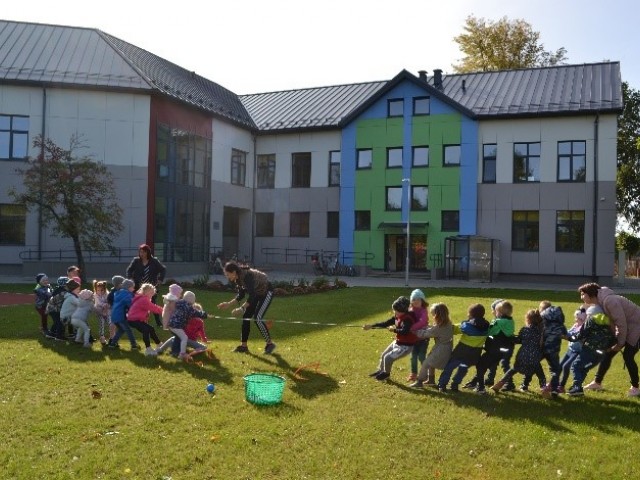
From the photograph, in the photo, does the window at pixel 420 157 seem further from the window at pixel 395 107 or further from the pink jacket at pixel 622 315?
the pink jacket at pixel 622 315

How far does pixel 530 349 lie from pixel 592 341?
858 millimetres

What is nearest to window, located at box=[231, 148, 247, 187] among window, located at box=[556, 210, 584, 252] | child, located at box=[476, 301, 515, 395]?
window, located at box=[556, 210, 584, 252]

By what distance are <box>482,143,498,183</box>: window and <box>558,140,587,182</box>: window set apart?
3.20m

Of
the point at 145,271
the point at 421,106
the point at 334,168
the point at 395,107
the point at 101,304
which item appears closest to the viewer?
the point at 101,304

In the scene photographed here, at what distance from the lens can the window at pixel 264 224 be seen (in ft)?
123

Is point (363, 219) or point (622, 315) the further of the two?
point (363, 219)

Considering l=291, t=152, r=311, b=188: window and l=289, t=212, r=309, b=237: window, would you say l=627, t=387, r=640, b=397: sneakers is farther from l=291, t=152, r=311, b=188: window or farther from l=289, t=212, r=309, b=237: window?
l=291, t=152, r=311, b=188: window

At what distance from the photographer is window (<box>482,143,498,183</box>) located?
31.9 m

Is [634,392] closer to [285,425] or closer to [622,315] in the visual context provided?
[622,315]

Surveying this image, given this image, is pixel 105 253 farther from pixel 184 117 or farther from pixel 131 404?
pixel 131 404

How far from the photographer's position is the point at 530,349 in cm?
816

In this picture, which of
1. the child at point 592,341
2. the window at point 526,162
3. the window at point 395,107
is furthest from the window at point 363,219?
the child at point 592,341

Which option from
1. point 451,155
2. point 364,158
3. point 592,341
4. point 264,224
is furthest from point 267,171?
point 592,341

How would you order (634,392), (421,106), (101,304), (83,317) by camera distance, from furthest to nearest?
(421,106), (101,304), (83,317), (634,392)
